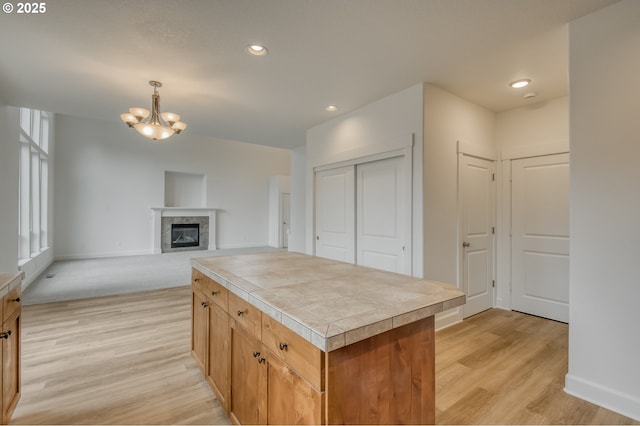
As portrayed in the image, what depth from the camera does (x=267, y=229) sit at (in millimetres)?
10500

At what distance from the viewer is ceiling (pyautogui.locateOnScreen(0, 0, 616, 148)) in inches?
77.4

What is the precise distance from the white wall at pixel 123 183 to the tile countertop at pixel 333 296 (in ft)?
24.3

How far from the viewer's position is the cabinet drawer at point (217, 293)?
172 cm

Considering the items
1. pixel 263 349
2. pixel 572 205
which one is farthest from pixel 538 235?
pixel 263 349

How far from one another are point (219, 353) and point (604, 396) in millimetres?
2510

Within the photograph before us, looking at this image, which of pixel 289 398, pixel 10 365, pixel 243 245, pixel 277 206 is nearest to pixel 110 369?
pixel 10 365

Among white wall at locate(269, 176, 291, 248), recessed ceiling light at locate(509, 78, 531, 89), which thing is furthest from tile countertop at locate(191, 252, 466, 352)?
white wall at locate(269, 176, 291, 248)

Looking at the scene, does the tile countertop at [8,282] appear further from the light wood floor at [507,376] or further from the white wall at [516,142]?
the white wall at [516,142]

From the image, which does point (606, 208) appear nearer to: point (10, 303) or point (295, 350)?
point (295, 350)

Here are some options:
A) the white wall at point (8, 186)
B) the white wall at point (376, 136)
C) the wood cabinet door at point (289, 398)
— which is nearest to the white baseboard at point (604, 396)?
the white wall at point (376, 136)

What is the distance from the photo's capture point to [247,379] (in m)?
1.47

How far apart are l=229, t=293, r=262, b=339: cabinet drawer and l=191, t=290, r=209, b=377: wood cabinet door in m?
0.50

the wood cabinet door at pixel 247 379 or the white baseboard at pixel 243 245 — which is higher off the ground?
the wood cabinet door at pixel 247 379

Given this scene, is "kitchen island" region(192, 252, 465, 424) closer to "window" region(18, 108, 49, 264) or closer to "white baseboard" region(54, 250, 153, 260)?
"window" region(18, 108, 49, 264)
